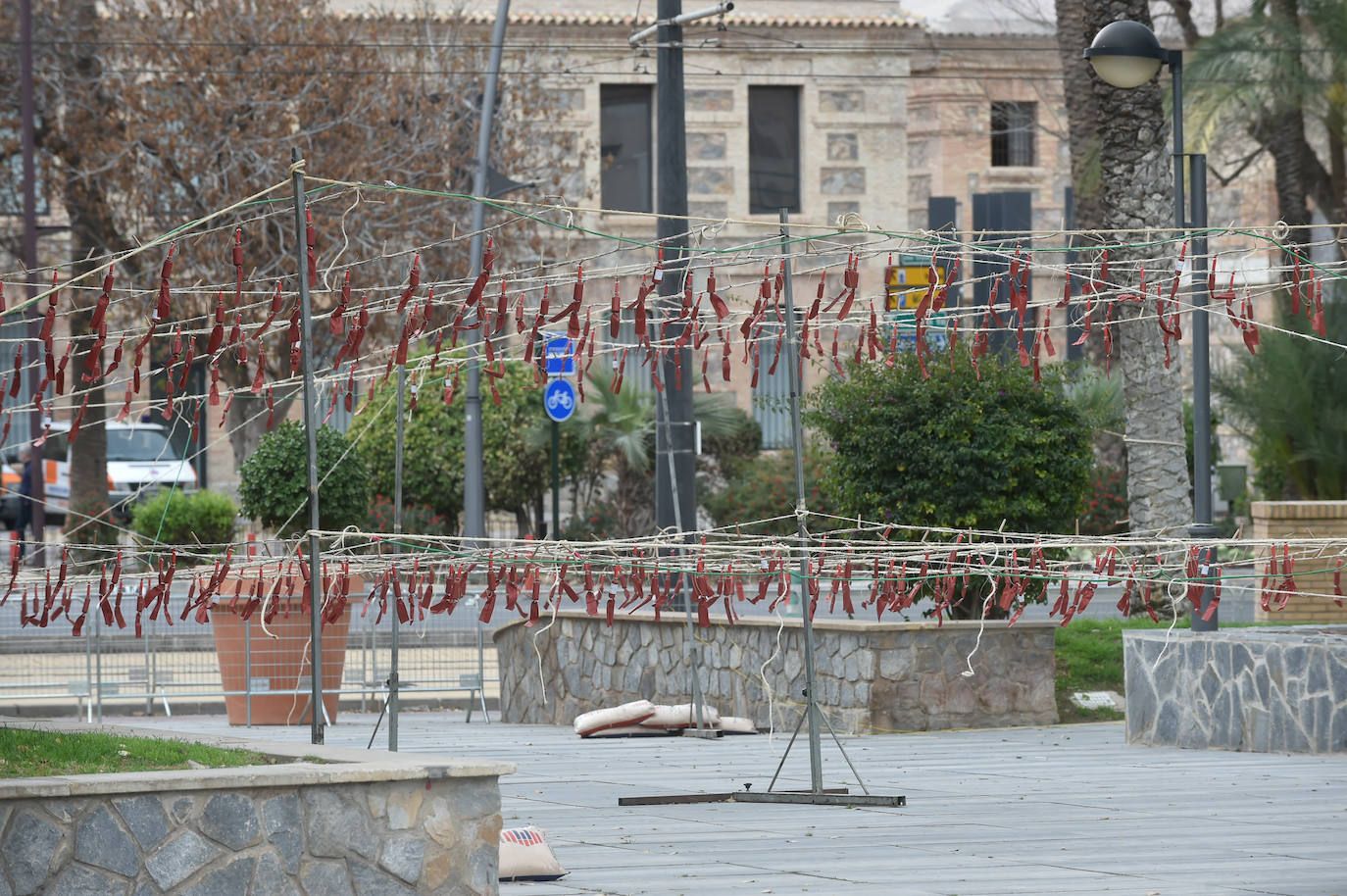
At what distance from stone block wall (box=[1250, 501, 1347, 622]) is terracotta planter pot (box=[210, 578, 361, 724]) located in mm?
9208

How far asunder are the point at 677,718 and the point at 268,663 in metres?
3.55

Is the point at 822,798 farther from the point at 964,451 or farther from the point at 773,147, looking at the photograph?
the point at 773,147

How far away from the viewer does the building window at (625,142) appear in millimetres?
36062

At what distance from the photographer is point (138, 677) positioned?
16766 millimetres

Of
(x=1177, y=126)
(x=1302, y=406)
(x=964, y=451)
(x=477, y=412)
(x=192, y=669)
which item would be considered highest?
(x=1177, y=126)

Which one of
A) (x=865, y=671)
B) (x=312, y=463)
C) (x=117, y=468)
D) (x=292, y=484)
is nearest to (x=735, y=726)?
(x=865, y=671)

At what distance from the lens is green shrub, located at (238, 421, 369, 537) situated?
818 inches

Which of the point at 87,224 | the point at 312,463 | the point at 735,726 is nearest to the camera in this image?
the point at 312,463

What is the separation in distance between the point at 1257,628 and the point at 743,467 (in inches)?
625

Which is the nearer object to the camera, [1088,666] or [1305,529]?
[1088,666]

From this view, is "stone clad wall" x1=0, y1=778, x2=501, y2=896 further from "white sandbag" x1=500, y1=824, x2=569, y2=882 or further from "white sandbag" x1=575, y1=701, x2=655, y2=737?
"white sandbag" x1=575, y1=701, x2=655, y2=737

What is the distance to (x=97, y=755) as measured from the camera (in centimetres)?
680

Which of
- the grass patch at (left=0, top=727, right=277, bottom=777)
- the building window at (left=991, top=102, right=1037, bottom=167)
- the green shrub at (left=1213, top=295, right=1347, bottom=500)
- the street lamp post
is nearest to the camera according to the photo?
the grass patch at (left=0, top=727, right=277, bottom=777)

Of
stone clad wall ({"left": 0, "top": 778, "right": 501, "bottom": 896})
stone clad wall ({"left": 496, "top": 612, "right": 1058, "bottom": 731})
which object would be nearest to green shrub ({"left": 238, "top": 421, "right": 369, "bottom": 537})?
stone clad wall ({"left": 496, "top": 612, "right": 1058, "bottom": 731})
